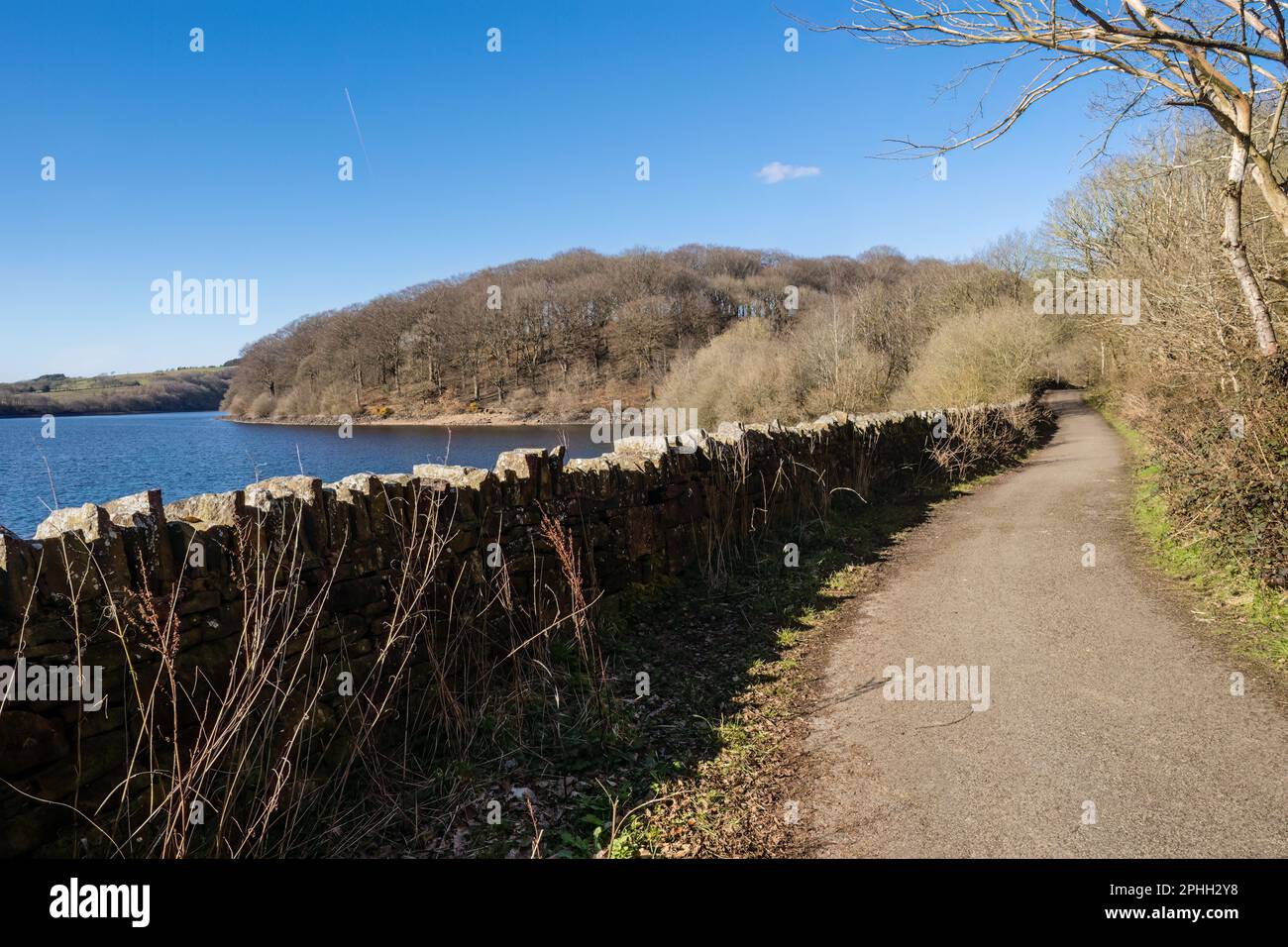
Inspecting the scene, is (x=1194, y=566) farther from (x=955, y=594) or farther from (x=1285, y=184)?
(x=1285, y=184)

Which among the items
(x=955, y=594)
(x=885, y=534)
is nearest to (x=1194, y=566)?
(x=955, y=594)

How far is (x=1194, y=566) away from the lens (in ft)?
24.8

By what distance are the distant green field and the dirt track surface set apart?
58.4 meters

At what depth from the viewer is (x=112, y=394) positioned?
242 feet

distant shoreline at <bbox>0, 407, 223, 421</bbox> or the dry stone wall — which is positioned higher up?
distant shoreline at <bbox>0, 407, 223, 421</bbox>

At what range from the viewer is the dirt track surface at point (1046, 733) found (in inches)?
139

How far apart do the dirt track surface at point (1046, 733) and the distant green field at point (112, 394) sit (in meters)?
58.4

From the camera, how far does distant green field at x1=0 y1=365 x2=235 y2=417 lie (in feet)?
195
